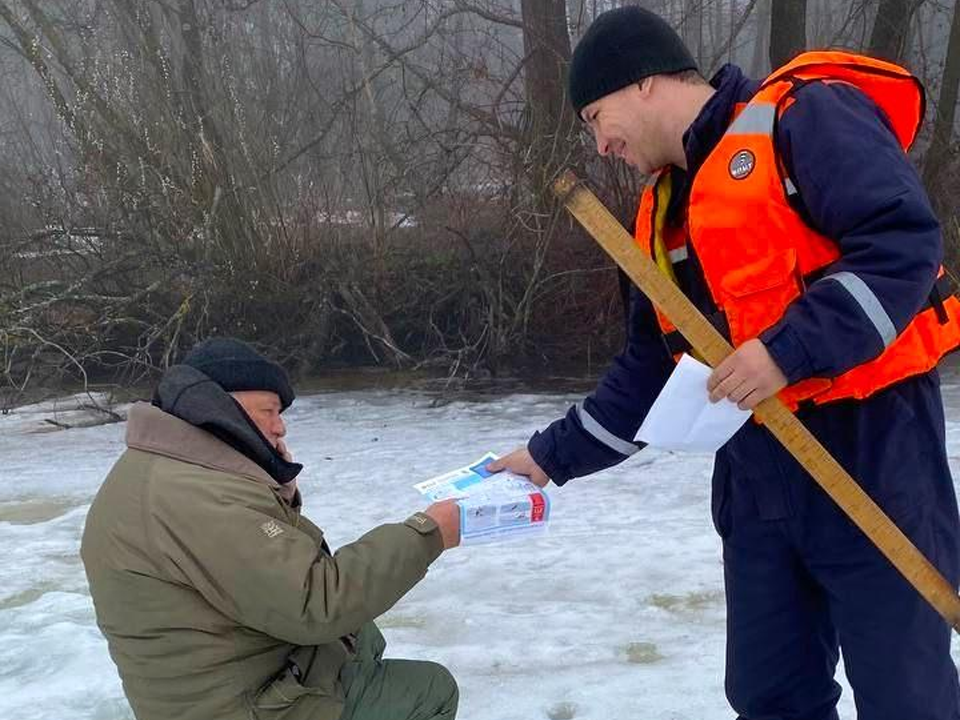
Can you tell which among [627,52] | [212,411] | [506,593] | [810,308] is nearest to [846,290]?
[810,308]

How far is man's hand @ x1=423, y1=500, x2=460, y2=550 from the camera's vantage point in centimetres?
228

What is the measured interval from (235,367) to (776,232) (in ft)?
3.90

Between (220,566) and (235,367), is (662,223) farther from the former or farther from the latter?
(220,566)

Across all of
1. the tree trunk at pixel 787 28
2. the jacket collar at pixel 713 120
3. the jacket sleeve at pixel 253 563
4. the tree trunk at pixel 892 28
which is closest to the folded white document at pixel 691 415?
the jacket collar at pixel 713 120

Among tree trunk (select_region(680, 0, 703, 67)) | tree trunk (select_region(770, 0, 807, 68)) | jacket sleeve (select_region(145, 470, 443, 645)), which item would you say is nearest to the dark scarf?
jacket sleeve (select_region(145, 470, 443, 645))

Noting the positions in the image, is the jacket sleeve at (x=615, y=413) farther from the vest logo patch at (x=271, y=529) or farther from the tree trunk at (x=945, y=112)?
the tree trunk at (x=945, y=112)

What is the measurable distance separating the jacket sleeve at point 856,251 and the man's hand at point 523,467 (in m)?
0.98

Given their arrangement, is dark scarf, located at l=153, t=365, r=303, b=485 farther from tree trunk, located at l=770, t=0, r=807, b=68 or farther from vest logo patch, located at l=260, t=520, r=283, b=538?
tree trunk, located at l=770, t=0, r=807, b=68

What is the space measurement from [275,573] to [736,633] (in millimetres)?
1132

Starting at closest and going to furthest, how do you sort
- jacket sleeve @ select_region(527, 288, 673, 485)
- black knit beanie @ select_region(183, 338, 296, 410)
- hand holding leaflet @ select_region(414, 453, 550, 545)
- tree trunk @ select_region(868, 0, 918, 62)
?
black knit beanie @ select_region(183, 338, 296, 410)
hand holding leaflet @ select_region(414, 453, 550, 545)
jacket sleeve @ select_region(527, 288, 673, 485)
tree trunk @ select_region(868, 0, 918, 62)

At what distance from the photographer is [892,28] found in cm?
948

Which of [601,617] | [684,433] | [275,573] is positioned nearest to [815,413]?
[684,433]

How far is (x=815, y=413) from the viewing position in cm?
201

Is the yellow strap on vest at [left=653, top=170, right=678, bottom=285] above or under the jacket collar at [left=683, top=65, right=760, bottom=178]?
under
